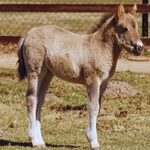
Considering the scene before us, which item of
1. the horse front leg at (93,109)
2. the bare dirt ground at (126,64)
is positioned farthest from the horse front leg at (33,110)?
the bare dirt ground at (126,64)

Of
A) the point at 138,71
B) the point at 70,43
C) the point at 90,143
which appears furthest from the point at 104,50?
the point at 138,71

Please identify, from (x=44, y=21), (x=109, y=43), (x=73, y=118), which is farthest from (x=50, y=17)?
(x=109, y=43)

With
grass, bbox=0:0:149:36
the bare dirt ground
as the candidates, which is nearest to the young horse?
the bare dirt ground

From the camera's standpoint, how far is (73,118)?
12.8 m

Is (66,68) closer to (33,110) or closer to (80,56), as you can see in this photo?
(80,56)

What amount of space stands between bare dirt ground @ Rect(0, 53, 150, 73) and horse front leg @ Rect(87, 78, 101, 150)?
24.9 feet

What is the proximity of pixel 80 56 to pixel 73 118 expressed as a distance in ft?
9.46

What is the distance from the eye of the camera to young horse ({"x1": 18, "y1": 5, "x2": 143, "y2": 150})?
990cm

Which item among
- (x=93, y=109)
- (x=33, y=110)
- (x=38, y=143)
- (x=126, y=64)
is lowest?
(x=126, y=64)

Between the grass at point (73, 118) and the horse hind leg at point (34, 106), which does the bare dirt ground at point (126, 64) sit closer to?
the grass at point (73, 118)

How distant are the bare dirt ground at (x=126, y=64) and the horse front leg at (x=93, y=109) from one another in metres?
7.57

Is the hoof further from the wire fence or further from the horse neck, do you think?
the wire fence

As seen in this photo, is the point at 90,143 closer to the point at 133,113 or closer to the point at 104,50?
the point at 104,50

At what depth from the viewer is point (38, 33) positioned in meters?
10.3
